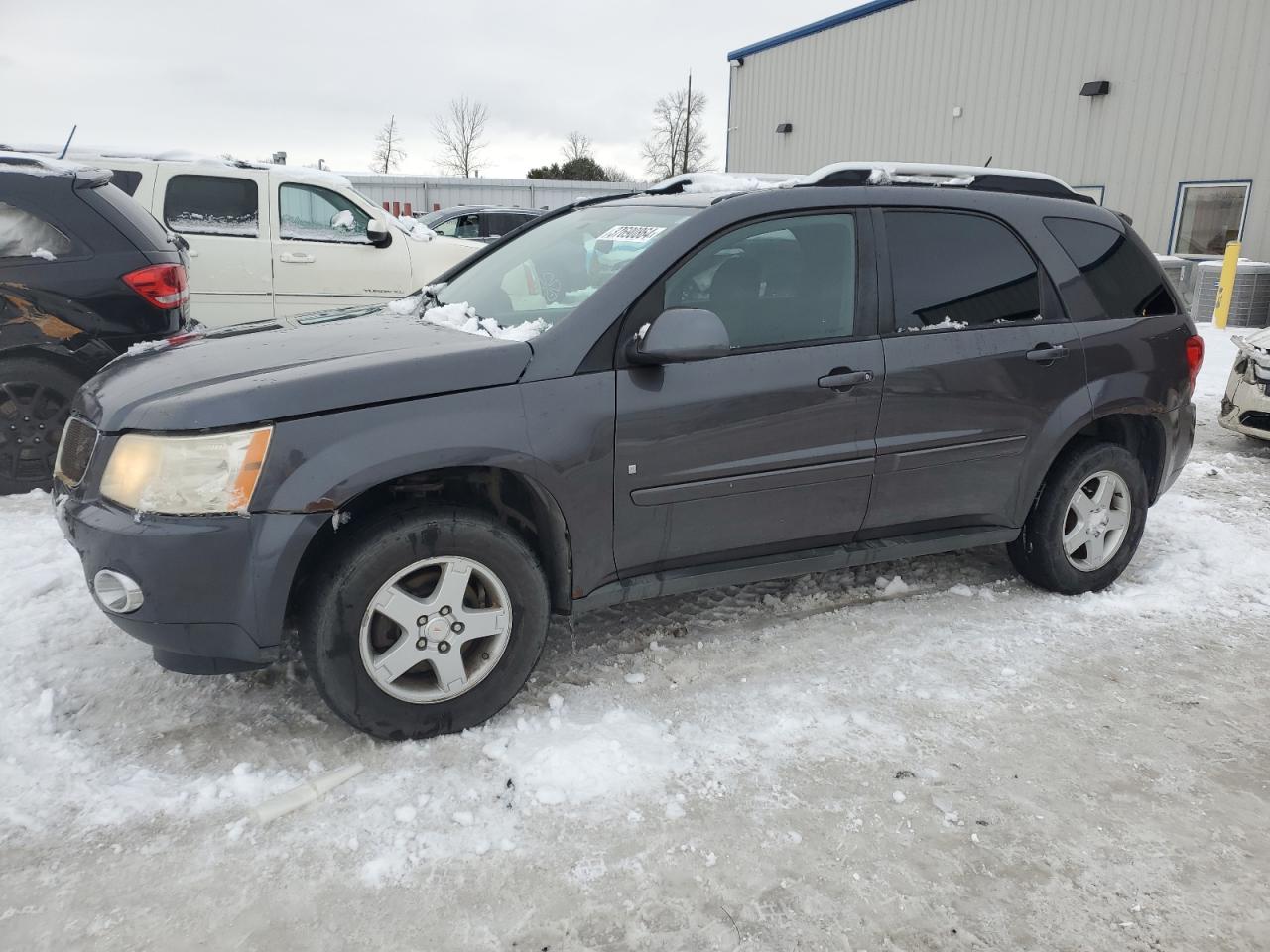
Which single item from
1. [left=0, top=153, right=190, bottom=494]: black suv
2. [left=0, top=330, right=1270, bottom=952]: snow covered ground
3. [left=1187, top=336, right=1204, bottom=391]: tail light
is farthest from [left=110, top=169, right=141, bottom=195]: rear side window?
[left=1187, top=336, right=1204, bottom=391]: tail light

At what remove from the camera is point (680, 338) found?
295 centimetres

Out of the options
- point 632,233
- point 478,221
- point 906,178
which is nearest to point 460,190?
point 478,221

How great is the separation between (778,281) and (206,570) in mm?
2150

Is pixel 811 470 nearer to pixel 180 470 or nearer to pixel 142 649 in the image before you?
pixel 180 470

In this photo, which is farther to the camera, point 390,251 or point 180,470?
point 390,251

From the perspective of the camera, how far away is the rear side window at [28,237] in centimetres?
489

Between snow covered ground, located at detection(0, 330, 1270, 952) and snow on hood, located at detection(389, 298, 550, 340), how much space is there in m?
1.24

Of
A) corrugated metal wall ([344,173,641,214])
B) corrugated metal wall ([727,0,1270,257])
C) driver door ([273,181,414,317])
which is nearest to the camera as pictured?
driver door ([273,181,414,317])

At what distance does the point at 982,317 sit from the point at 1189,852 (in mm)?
2071

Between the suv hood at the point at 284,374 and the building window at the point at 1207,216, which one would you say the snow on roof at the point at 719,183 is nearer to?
the suv hood at the point at 284,374

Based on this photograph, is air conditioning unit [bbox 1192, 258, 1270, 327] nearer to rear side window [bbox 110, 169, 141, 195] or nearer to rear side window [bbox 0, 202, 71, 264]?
rear side window [bbox 110, 169, 141, 195]

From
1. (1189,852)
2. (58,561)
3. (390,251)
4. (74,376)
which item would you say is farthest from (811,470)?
(390,251)

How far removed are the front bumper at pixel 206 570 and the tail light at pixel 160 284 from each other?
2.82 m

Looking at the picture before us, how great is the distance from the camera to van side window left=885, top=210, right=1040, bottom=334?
3.59m
